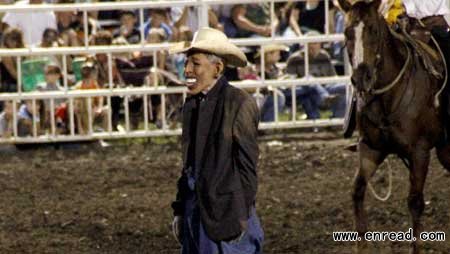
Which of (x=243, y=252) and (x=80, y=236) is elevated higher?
(x=243, y=252)

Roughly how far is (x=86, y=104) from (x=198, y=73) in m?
8.98

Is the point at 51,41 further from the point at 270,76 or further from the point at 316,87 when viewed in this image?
the point at 316,87

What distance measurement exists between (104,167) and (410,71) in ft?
15.7

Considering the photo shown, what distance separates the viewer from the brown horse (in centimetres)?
1067

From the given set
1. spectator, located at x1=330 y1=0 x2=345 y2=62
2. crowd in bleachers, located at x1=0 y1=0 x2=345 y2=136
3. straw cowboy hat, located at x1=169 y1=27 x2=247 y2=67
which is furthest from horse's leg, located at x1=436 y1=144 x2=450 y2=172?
spectator, located at x1=330 y1=0 x2=345 y2=62

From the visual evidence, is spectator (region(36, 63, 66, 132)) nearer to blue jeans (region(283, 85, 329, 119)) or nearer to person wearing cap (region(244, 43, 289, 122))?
person wearing cap (region(244, 43, 289, 122))

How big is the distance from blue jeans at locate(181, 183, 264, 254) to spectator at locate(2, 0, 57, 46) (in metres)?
9.01

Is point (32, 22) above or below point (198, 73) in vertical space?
below

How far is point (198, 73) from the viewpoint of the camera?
24.1ft

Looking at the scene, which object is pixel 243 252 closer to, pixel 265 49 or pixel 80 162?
pixel 80 162

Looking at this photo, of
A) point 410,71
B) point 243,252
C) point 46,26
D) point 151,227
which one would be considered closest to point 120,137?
point 46,26

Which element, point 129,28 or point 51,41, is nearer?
point 51,41

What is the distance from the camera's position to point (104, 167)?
586 inches

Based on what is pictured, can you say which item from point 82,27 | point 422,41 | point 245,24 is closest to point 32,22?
point 82,27
